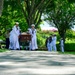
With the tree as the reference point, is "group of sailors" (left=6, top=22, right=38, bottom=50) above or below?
below

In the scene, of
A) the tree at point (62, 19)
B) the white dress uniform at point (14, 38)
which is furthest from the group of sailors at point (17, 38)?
the tree at point (62, 19)

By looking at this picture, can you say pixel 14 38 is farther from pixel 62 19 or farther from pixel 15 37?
pixel 62 19

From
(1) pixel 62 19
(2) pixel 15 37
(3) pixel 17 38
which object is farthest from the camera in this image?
(1) pixel 62 19

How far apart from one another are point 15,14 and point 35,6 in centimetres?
1941

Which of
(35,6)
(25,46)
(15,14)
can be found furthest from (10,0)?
(15,14)

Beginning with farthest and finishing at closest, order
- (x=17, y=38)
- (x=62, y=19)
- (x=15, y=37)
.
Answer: (x=62, y=19), (x=17, y=38), (x=15, y=37)

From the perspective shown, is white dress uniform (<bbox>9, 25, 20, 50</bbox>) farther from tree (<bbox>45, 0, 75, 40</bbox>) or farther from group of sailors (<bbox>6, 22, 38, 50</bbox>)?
tree (<bbox>45, 0, 75, 40</bbox>)

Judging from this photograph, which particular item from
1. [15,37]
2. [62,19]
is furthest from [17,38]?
[62,19]

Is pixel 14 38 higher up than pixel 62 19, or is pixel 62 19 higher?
pixel 62 19

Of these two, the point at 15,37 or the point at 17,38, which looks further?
the point at 17,38

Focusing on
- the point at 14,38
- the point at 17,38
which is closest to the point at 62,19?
the point at 17,38

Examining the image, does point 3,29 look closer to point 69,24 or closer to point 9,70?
point 69,24

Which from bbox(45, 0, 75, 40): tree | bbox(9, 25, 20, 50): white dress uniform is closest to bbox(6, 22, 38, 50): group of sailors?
bbox(9, 25, 20, 50): white dress uniform

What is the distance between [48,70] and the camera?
1079 centimetres
